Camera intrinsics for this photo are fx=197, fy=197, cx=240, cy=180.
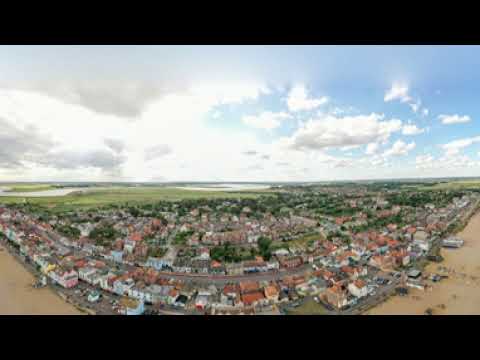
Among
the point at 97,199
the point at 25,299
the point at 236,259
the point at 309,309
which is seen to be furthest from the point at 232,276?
the point at 97,199

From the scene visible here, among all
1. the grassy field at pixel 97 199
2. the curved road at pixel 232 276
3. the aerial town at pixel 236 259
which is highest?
the grassy field at pixel 97 199

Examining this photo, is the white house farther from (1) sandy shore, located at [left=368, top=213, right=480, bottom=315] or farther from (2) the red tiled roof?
(2) the red tiled roof

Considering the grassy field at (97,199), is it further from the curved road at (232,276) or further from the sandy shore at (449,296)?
the sandy shore at (449,296)

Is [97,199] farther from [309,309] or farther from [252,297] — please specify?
[309,309]

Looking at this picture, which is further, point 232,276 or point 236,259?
point 236,259

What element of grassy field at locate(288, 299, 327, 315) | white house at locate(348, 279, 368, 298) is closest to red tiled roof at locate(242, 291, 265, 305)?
grassy field at locate(288, 299, 327, 315)

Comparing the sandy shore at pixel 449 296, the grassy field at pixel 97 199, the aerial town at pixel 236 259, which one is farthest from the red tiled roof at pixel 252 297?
the grassy field at pixel 97 199
